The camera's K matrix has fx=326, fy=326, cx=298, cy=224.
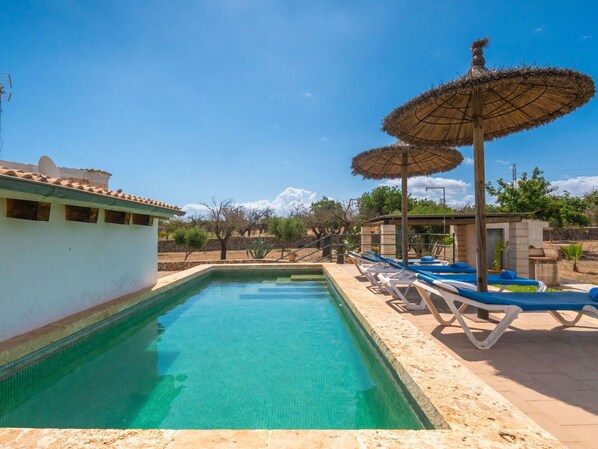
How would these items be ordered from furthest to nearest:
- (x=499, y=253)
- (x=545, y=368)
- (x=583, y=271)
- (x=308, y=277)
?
(x=583, y=271)
(x=308, y=277)
(x=499, y=253)
(x=545, y=368)

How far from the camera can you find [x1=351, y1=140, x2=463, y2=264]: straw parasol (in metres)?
7.63

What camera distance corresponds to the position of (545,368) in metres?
3.03

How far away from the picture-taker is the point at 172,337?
5215mm

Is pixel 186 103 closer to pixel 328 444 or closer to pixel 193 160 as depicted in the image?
pixel 193 160

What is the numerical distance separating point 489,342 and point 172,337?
14.6 ft

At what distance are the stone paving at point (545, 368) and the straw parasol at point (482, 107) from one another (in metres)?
0.92

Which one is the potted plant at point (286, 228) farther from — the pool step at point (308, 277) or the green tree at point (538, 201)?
the green tree at point (538, 201)

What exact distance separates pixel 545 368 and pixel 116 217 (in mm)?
7229

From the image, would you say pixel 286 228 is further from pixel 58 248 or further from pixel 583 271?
pixel 58 248

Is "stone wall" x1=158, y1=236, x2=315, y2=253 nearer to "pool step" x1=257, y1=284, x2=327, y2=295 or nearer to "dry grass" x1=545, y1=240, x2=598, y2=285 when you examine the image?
"dry grass" x1=545, y1=240, x2=598, y2=285

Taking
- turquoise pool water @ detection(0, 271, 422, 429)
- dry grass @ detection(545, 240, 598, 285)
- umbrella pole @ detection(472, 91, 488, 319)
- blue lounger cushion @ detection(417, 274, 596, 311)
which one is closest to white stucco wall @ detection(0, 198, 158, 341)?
turquoise pool water @ detection(0, 271, 422, 429)

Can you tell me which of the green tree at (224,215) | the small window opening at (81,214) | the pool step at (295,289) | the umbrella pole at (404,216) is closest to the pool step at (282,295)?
the pool step at (295,289)

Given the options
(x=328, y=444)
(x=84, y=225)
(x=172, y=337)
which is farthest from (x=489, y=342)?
(x=84, y=225)

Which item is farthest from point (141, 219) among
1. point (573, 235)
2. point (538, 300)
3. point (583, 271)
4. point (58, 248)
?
point (573, 235)
